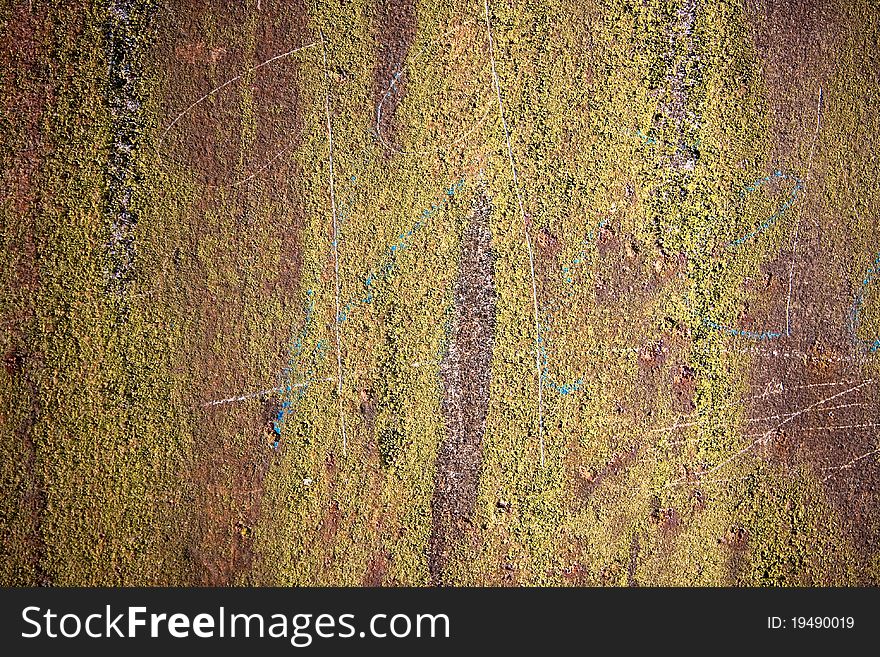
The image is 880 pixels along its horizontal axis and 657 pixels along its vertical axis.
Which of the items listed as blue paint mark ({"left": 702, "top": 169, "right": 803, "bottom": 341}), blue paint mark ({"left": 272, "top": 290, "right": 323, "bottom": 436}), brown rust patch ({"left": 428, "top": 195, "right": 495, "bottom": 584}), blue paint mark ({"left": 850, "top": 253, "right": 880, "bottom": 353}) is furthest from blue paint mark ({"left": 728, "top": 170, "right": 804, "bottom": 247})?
blue paint mark ({"left": 272, "top": 290, "right": 323, "bottom": 436})

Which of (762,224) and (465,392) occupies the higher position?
(762,224)

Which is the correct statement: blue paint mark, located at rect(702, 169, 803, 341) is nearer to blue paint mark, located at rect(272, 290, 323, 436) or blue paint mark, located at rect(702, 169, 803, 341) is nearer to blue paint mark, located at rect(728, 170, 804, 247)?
blue paint mark, located at rect(728, 170, 804, 247)

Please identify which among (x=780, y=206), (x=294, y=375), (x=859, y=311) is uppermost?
(x=780, y=206)

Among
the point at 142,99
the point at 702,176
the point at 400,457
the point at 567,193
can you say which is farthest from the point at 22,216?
the point at 702,176

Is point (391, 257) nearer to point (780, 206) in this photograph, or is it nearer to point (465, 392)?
point (465, 392)

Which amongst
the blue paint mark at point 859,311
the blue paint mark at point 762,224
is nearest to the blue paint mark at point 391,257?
the blue paint mark at point 762,224

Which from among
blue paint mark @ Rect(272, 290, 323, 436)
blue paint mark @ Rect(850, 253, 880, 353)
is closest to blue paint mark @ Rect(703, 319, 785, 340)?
blue paint mark @ Rect(850, 253, 880, 353)

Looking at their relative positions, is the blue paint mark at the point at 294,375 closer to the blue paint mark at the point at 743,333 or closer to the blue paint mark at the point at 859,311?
the blue paint mark at the point at 743,333

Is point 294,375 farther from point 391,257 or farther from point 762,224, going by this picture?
point 762,224

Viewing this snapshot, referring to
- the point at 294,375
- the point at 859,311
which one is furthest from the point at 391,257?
the point at 859,311

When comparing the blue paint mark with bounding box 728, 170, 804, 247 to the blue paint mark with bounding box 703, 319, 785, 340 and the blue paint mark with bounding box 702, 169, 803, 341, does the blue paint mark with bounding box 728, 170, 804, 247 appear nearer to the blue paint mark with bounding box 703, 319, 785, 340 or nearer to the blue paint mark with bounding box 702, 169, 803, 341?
the blue paint mark with bounding box 702, 169, 803, 341

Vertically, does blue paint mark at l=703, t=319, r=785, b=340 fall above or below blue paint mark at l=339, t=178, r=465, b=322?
below

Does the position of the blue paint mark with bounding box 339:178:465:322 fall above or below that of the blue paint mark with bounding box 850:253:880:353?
above
